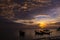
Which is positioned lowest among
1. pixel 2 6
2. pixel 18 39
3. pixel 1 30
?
pixel 18 39

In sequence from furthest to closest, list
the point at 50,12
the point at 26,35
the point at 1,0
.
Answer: the point at 26,35
the point at 50,12
the point at 1,0

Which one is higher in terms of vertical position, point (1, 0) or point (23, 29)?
point (1, 0)

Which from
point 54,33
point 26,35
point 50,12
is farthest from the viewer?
point 26,35

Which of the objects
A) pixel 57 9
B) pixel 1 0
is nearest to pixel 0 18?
pixel 1 0

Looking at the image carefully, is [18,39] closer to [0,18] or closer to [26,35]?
[26,35]

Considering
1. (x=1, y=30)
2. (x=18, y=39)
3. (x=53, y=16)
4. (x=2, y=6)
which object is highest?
(x=2, y=6)

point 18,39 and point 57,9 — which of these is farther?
point 18,39

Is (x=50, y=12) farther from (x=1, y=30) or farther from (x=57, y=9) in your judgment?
(x=1, y=30)

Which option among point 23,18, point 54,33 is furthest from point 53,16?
point 23,18

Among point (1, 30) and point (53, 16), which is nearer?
point (53, 16)
